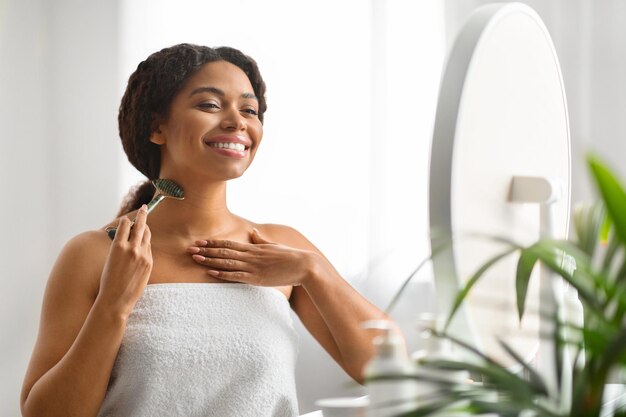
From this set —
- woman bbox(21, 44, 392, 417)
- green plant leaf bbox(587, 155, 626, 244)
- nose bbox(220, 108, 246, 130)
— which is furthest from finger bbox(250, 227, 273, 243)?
green plant leaf bbox(587, 155, 626, 244)

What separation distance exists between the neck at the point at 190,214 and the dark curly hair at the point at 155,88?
124 millimetres

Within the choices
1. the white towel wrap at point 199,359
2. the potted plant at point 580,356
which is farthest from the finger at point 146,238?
the potted plant at point 580,356

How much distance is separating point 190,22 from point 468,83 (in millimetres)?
1808

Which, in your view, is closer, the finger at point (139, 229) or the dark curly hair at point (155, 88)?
the finger at point (139, 229)

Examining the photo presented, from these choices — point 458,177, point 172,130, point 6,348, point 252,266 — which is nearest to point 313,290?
point 252,266

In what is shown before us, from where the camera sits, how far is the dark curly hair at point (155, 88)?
155cm

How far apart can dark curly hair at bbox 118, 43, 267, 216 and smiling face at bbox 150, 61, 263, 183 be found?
0.02 metres

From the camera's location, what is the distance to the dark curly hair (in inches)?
61.1

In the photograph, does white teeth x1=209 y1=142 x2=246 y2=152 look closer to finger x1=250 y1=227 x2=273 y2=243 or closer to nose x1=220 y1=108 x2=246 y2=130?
nose x1=220 y1=108 x2=246 y2=130

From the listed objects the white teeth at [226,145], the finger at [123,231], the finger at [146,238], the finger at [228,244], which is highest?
the white teeth at [226,145]

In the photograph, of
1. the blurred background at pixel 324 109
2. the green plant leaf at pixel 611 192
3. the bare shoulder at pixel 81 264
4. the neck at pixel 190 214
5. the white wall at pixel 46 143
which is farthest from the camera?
the blurred background at pixel 324 109

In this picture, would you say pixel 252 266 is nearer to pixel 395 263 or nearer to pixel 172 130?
pixel 172 130

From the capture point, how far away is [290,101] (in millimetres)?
2467

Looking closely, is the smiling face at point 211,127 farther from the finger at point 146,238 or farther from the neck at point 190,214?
the finger at point 146,238
